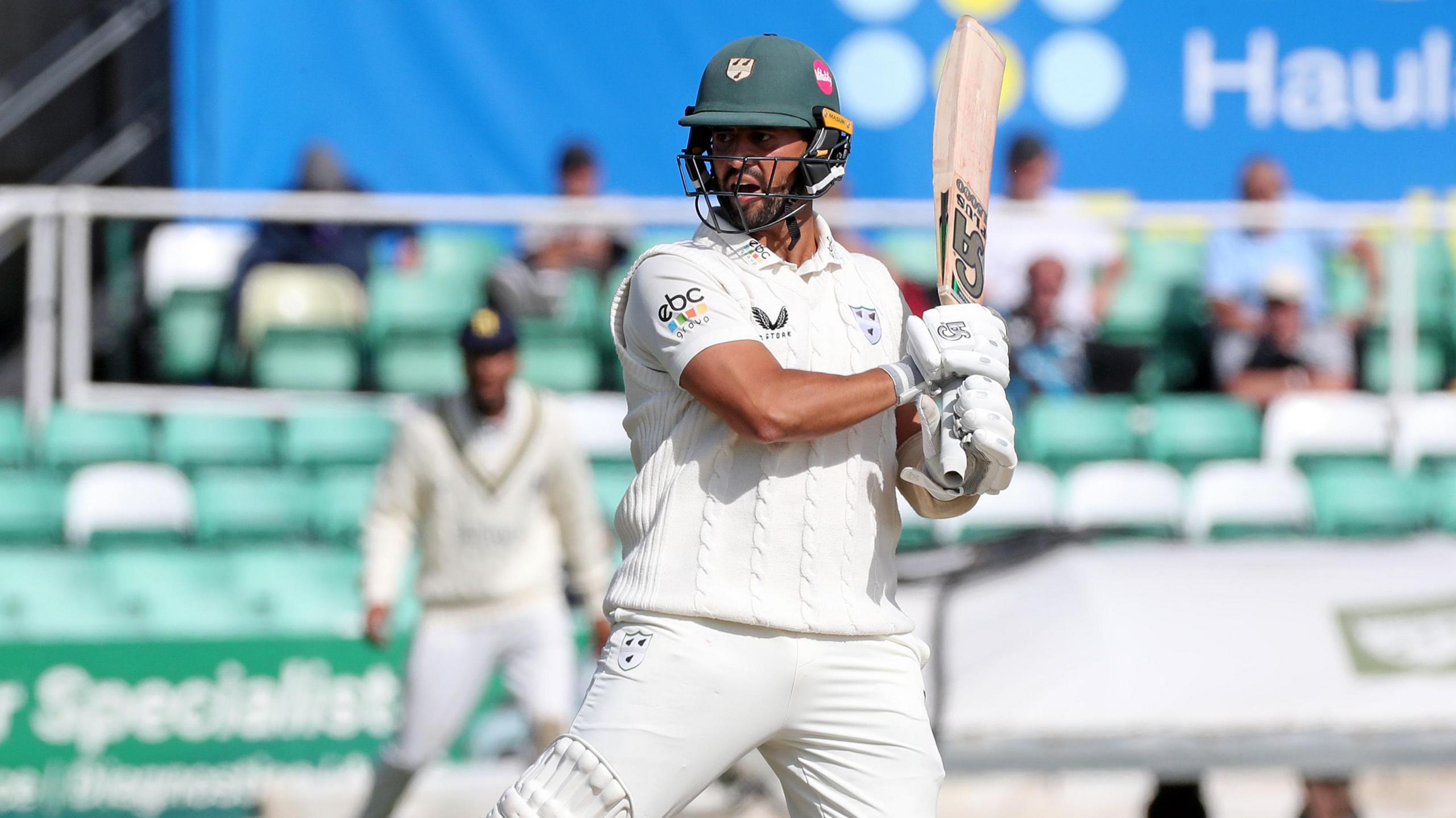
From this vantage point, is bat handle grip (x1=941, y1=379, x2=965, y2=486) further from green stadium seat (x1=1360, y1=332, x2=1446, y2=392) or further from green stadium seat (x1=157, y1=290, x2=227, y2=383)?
green stadium seat (x1=1360, y1=332, x2=1446, y2=392)

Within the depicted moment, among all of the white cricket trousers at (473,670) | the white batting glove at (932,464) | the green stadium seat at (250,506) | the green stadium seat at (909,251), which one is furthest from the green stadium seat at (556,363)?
the white batting glove at (932,464)

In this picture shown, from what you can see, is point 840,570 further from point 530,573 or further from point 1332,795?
point 1332,795

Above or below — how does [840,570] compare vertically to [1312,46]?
below

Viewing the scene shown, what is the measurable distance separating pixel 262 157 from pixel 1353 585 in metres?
5.73

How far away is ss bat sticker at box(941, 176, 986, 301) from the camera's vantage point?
10.1 ft

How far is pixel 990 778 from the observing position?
5617 millimetres

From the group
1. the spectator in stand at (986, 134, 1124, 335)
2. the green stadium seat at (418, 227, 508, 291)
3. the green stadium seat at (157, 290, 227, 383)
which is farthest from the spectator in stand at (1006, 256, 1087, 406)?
the green stadium seat at (157, 290, 227, 383)

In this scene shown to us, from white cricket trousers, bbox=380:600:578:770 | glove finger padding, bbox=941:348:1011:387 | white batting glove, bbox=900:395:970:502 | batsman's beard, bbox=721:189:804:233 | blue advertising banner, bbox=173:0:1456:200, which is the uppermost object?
blue advertising banner, bbox=173:0:1456:200

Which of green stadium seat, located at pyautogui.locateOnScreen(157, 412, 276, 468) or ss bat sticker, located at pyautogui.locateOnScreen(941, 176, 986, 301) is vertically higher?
ss bat sticker, located at pyautogui.locateOnScreen(941, 176, 986, 301)

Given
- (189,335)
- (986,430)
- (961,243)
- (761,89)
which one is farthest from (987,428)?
(189,335)

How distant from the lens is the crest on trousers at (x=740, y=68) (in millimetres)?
3010

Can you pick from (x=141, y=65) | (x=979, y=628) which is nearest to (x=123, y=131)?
(x=141, y=65)

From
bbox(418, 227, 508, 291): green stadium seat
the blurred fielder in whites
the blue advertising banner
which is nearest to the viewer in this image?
the blurred fielder in whites

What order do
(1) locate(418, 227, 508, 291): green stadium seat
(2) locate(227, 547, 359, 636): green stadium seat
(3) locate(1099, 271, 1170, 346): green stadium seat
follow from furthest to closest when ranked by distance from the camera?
(1) locate(418, 227, 508, 291): green stadium seat < (3) locate(1099, 271, 1170, 346): green stadium seat < (2) locate(227, 547, 359, 636): green stadium seat
